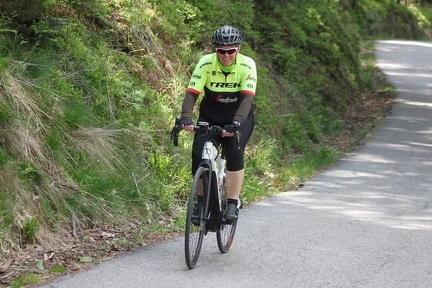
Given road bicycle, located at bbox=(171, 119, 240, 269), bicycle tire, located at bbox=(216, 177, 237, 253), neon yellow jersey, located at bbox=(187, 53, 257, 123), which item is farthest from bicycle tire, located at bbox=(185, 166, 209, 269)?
neon yellow jersey, located at bbox=(187, 53, 257, 123)

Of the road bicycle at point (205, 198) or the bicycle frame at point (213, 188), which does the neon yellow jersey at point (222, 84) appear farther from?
the bicycle frame at point (213, 188)

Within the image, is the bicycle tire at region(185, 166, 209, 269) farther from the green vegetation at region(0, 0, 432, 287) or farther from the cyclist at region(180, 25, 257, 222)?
the green vegetation at region(0, 0, 432, 287)

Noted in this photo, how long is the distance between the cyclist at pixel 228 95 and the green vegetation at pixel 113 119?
51.9 inches

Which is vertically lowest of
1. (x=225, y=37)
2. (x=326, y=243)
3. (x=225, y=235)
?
(x=326, y=243)

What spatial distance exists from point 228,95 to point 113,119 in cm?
283

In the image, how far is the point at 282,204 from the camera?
11.6 meters

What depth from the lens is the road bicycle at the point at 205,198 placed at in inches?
301

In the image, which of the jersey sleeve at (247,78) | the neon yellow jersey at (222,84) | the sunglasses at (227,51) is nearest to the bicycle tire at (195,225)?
the neon yellow jersey at (222,84)

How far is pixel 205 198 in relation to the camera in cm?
791

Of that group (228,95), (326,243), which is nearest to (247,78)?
(228,95)

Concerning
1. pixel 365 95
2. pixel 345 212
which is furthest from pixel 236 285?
pixel 365 95

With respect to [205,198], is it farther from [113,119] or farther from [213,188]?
[113,119]

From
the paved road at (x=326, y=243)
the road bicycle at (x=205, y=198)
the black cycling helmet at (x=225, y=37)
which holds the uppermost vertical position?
the black cycling helmet at (x=225, y=37)

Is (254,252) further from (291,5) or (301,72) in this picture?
(291,5)
